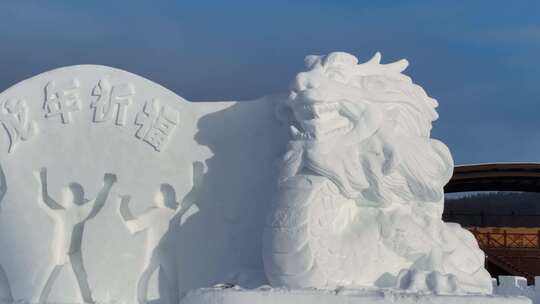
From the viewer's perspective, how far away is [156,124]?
5996mm

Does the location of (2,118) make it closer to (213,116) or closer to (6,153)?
(6,153)

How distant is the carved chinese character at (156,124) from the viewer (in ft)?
19.5

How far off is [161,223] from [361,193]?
1.51m

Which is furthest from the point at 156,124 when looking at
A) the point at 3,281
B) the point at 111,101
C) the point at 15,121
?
the point at 3,281

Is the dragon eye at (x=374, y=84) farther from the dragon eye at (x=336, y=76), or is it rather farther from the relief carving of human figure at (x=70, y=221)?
the relief carving of human figure at (x=70, y=221)

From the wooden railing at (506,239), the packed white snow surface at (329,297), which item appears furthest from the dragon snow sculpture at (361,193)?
the wooden railing at (506,239)

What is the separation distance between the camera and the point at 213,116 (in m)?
6.02

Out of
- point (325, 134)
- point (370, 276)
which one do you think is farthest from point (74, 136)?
point (370, 276)

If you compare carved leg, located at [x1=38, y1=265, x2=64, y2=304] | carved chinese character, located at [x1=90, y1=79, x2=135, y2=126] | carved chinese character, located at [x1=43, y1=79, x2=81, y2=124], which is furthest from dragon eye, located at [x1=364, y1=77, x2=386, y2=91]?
carved leg, located at [x1=38, y1=265, x2=64, y2=304]

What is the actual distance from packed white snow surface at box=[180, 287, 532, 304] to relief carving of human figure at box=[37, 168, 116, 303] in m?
1.41

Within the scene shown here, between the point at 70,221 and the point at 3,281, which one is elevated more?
the point at 70,221

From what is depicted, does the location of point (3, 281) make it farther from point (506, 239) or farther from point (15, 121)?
point (506, 239)

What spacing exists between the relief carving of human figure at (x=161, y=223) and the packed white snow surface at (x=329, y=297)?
987 millimetres

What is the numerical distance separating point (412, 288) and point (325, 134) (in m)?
1.18
